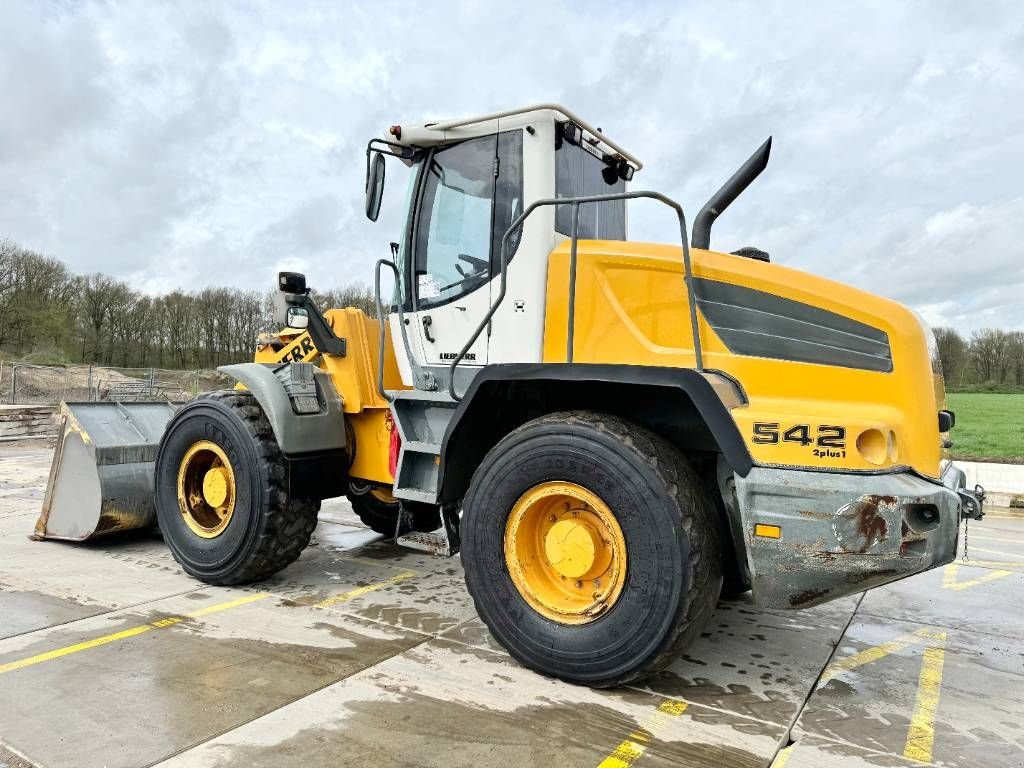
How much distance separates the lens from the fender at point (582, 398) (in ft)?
9.85

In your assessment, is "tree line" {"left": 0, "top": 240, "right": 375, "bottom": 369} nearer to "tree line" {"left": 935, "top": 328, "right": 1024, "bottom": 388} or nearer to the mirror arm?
the mirror arm

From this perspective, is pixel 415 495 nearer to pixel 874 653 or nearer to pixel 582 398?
pixel 582 398

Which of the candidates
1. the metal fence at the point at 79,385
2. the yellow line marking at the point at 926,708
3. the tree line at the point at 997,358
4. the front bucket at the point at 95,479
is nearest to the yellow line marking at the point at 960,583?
the yellow line marking at the point at 926,708

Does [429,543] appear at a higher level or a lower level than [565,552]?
lower

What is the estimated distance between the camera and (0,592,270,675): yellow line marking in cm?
338

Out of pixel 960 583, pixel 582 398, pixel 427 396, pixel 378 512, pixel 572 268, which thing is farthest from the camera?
pixel 378 512

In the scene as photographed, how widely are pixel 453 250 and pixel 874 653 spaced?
3.30 m

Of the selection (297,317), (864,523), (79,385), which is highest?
(297,317)

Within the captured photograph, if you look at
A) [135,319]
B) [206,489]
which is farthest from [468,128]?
[135,319]

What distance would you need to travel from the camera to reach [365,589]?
15.8 ft

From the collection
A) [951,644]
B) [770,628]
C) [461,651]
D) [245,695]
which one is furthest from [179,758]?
[951,644]

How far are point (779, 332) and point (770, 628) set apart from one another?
2.00 metres

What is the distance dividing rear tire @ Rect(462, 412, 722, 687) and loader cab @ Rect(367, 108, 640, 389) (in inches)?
26.4

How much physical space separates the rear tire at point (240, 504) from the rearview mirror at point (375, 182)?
158cm
